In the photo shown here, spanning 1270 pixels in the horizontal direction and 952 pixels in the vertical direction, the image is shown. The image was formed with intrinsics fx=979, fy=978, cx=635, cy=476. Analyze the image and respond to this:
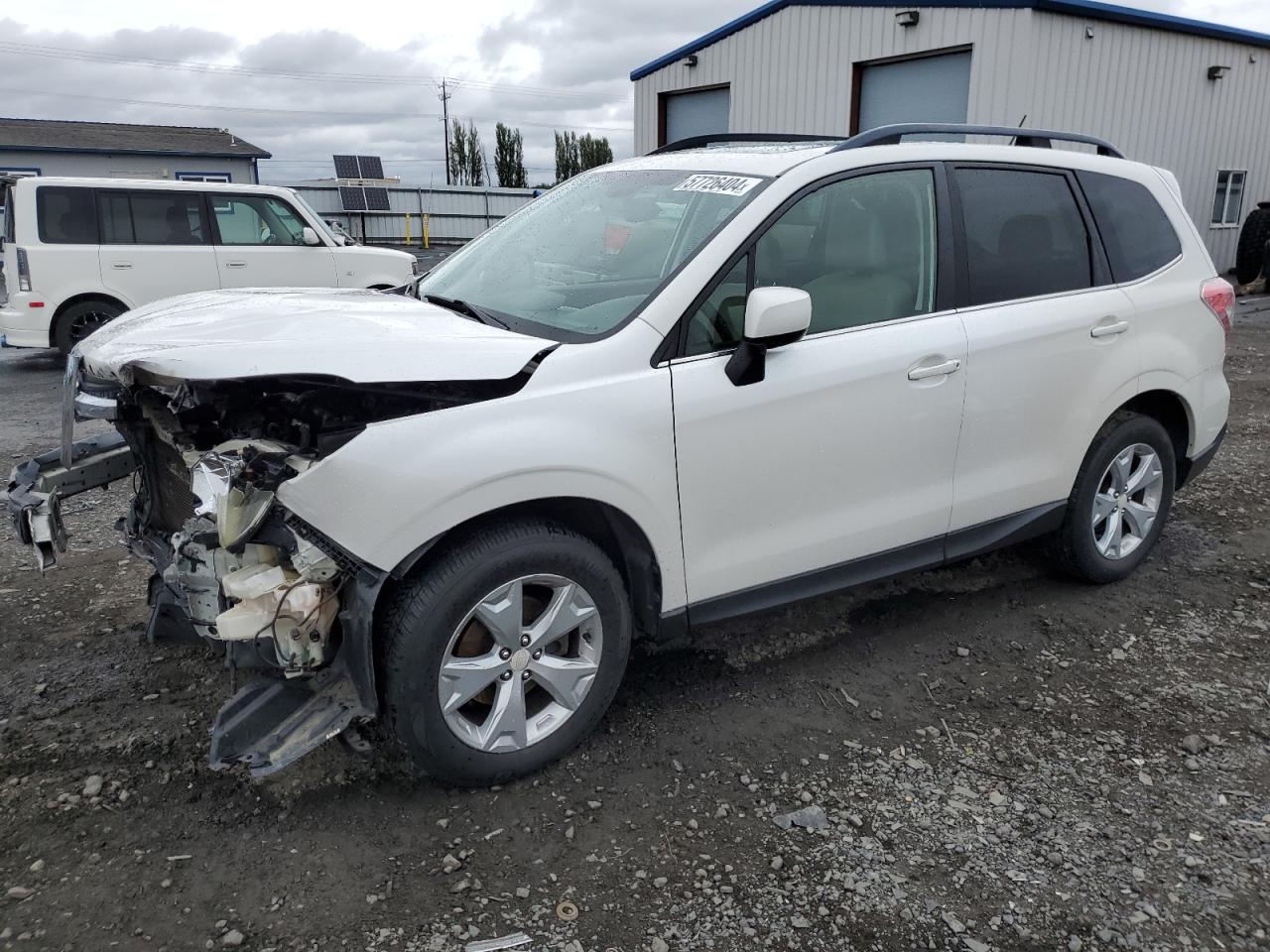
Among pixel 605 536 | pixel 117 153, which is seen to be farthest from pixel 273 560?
pixel 117 153

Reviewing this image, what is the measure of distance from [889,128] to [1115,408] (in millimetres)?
1593

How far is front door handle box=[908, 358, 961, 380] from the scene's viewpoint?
340 cm

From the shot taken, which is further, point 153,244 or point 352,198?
point 352,198

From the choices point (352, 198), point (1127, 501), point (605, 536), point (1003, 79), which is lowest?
point (1127, 501)

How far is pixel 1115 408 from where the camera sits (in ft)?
13.5

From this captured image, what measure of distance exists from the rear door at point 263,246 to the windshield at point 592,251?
7.34m

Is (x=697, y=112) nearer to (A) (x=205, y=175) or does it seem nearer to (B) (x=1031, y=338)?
(B) (x=1031, y=338)

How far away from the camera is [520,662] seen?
2.83 metres

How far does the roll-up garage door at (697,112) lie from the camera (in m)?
18.0

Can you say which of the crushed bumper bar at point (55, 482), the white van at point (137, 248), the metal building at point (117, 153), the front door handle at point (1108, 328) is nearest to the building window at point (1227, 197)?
the white van at point (137, 248)

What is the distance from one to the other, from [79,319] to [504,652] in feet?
30.2

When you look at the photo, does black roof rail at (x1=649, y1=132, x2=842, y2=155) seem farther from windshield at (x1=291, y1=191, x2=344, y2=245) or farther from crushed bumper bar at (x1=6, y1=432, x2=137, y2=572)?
windshield at (x1=291, y1=191, x2=344, y2=245)

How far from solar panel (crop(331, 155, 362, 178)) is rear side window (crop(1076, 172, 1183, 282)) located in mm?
26877

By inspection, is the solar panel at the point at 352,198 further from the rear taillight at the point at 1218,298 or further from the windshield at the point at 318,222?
the rear taillight at the point at 1218,298
